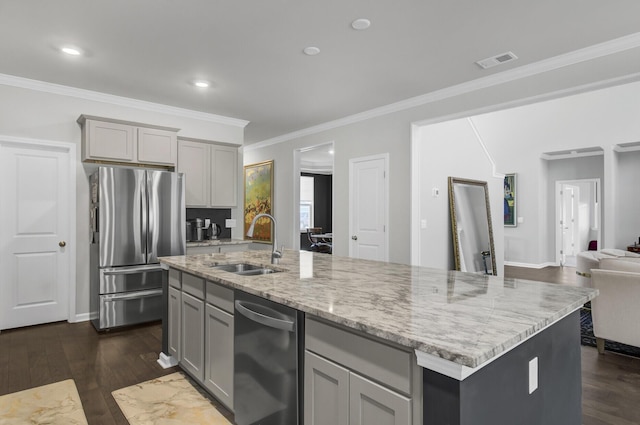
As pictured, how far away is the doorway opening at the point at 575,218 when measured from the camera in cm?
890

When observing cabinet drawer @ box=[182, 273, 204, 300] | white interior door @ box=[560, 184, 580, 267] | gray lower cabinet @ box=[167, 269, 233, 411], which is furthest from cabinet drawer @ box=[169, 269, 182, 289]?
white interior door @ box=[560, 184, 580, 267]

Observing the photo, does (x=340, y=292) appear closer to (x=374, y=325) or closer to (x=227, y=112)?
(x=374, y=325)

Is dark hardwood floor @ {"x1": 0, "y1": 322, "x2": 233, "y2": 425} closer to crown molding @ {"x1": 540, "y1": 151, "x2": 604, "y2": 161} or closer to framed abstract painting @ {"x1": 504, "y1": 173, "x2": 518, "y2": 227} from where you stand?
framed abstract painting @ {"x1": 504, "y1": 173, "x2": 518, "y2": 227}

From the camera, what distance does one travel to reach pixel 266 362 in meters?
1.80

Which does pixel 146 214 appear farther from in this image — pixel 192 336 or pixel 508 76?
pixel 508 76

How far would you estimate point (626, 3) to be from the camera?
8.34ft

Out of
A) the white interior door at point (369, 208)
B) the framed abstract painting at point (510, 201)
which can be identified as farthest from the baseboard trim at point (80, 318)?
the framed abstract painting at point (510, 201)

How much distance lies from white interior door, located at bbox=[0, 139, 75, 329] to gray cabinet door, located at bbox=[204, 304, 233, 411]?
2.93 meters

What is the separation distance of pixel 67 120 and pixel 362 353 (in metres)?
4.55

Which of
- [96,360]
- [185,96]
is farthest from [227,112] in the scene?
[96,360]

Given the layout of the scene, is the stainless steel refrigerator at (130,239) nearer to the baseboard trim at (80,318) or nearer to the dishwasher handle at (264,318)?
the baseboard trim at (80,318)

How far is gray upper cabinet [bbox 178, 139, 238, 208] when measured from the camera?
4.99 meters

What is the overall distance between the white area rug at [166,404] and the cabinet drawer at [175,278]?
708 mm

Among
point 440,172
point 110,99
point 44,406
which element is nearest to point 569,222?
point 440,172
